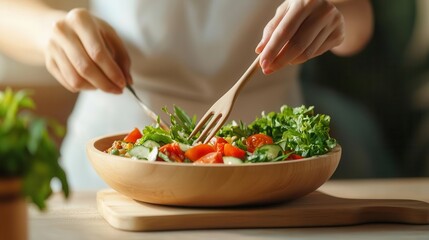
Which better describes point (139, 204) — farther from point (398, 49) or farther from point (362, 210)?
point (398, 49)

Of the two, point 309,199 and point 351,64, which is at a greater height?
point 309,199

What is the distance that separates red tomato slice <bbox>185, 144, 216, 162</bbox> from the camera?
4.49ft

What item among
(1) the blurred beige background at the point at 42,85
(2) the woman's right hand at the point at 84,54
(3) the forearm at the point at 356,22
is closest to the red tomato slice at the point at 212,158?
(2) the woman's right hand at the point at 84,54

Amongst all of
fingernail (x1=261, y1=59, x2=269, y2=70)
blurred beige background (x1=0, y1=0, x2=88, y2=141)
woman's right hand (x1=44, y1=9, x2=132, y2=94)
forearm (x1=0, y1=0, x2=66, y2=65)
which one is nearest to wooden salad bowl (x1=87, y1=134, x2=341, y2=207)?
fingernail (x1=261, y1=59, x2=269, y2=70)


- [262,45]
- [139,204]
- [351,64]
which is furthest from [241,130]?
[351,64]

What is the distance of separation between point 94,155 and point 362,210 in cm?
48

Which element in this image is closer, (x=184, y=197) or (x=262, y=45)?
(x=184, y=197)

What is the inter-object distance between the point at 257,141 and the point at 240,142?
3cm

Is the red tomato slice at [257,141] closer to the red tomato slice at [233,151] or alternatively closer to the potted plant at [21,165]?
the red tomato slice at [233,151]

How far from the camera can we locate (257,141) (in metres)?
1.47

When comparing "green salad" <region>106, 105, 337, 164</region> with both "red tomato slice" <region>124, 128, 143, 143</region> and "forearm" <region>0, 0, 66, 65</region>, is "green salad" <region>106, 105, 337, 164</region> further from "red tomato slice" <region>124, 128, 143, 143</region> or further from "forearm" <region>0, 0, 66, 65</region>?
"forearm" <region>0, 0, 66, 65</region>

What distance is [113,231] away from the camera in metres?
1.31

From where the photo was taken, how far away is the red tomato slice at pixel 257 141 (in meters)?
1.46

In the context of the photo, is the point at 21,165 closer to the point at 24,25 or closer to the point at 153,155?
the point at 153,155
